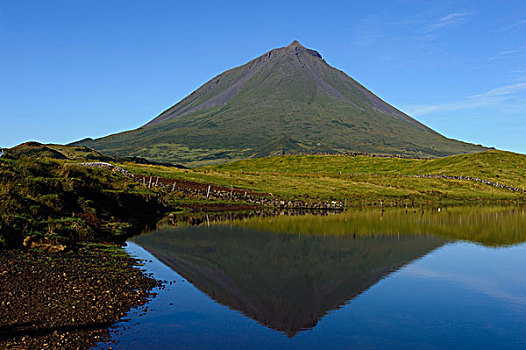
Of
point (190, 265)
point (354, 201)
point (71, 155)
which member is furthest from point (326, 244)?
point (71, 155)

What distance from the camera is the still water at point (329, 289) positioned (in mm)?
19219

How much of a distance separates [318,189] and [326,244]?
51415 mm

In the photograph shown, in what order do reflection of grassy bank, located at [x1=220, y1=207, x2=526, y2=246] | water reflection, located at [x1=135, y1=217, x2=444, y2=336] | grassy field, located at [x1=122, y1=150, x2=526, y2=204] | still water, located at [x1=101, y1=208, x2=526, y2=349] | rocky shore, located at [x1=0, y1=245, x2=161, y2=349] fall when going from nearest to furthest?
rocky shore, located at [x1=0, y1=245, x2=161, y2=349] < still water, located at [x1=101, y1=208, x2=526, y2=349] < water reflection, located at [x1=135, y1=217, x2=444, y2=336] < reflection of grassy bank, located at [x1=220, y1=207, x2=526, y2=246] < grassy field, located at [x1=122, y1=150, x2=526, y2=204]

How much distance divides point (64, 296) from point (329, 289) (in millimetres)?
14174

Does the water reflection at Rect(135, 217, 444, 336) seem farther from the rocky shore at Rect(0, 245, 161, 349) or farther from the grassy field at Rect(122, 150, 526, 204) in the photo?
the grassy field at Rect(122, 150, 526, 204)

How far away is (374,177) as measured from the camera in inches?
4857

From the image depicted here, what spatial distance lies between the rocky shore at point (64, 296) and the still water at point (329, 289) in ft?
4.07

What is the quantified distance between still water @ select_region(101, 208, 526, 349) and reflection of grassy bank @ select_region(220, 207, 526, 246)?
2.08 feet

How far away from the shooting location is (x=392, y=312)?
2280cm

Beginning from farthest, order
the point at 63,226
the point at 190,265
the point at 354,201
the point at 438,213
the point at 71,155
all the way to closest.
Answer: the point at 71,155 → the point at 354,201 → the point at 438,213 → the point at 63,226 → the point at 190,265

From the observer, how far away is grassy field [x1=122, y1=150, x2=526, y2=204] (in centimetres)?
9312

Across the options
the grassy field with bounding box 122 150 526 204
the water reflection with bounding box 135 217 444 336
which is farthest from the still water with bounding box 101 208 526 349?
the grassy field with bounding box 122 150 526 204

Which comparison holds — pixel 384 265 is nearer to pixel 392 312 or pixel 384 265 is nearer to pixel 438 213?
pixel 392 312

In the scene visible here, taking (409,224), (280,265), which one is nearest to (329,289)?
(280,265)
